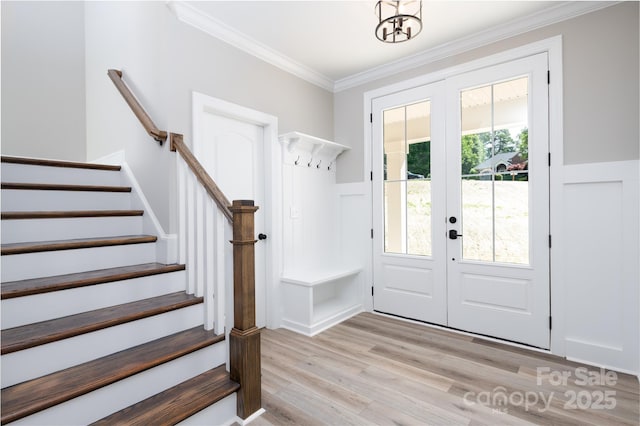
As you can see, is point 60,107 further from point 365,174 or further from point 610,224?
point 610,224

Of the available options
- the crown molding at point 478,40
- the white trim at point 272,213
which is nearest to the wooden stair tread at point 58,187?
the white trim at point 272,213

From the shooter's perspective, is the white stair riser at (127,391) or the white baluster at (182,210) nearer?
the white stair riser at (127,391)

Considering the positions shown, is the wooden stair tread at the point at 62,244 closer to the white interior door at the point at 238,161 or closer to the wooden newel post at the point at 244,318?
the white interior door at the point at 238,161

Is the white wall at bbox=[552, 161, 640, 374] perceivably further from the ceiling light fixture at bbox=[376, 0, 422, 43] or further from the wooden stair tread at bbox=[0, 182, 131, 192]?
the wooden stair tread at bbox=[0, 182, 131, 192]

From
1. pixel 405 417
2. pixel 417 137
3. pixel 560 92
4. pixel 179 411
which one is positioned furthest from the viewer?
pixel 417 137

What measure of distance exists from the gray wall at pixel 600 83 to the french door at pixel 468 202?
0.60ft

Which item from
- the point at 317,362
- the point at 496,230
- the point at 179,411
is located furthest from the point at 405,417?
the point at 496,230

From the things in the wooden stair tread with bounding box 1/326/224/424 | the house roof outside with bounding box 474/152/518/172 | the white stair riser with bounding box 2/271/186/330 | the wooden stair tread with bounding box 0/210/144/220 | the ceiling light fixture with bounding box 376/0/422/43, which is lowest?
the wooden stair tread with bounding box 1/326/224/424

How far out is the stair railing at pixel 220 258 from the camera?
177 cm

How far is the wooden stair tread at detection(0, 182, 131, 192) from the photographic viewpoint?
207 cm

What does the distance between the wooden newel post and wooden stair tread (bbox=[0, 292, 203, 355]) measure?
41 cm

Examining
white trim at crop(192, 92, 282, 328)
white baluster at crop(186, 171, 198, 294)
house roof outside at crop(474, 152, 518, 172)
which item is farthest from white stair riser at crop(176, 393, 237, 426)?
house roof outside at crop(474, 152, 518, 172)

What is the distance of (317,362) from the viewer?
240cm

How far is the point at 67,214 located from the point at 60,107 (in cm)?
210
